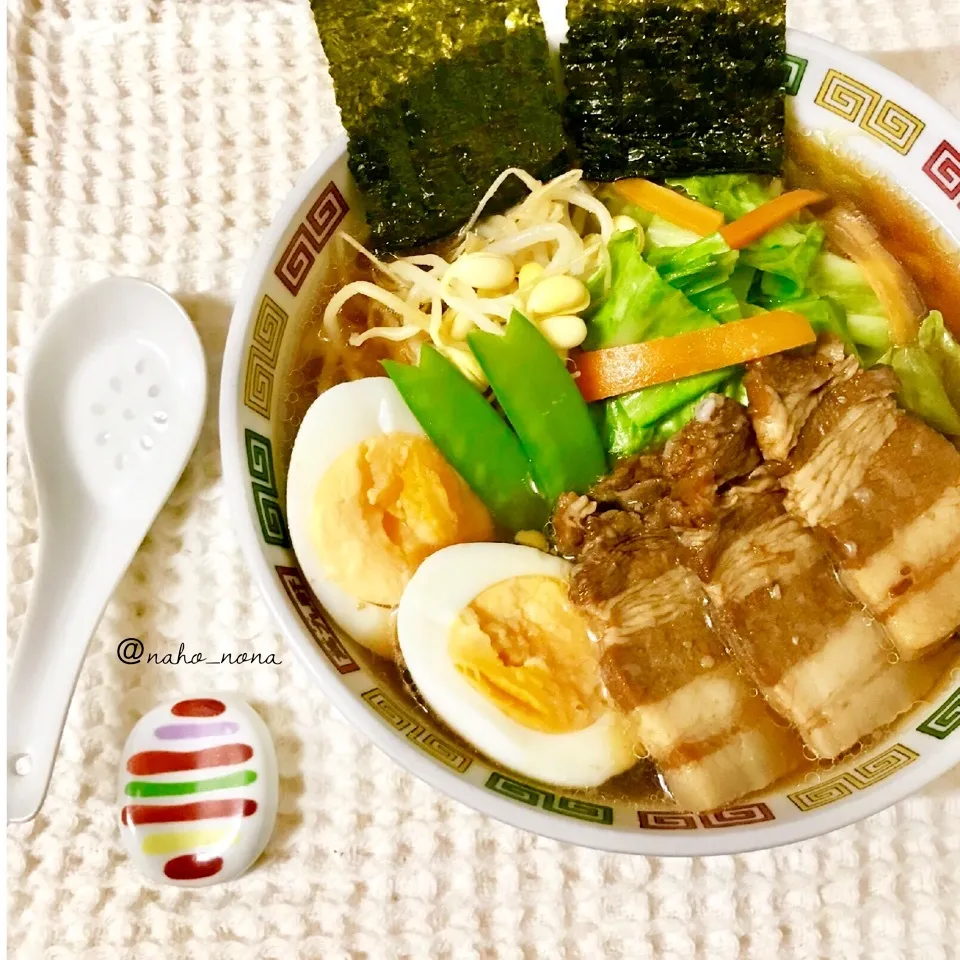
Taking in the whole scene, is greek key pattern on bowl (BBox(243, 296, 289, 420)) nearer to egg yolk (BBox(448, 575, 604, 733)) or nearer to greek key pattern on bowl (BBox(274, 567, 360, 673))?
greek key pattern on bowl (BBox(274, 567, 360, 673))

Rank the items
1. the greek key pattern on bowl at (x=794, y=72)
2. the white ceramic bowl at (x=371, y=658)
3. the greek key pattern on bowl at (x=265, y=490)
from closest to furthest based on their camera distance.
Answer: the white ceramic bowl at (x=371, y=658)
the greek key pattern on bowl at (x=265, y=490)
the greek key pattern on bowl at (x=794, y=72)

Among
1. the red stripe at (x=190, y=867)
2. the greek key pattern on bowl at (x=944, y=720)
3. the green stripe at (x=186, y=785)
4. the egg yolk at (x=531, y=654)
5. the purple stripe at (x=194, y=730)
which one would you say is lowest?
the red stripe at (x=190, y=867)

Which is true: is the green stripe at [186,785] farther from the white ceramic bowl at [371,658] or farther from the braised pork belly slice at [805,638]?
the braised pork belly slice at [805,638]

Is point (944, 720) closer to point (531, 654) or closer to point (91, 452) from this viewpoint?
point (531, 654)

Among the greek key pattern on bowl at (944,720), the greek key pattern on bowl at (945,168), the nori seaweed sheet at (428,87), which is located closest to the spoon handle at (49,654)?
the nori seaweed sheet at (428,87)

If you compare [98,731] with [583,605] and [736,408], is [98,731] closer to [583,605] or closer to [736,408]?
[583,605]

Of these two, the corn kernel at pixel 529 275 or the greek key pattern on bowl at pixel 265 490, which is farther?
the corn kernel at pixel 529 275

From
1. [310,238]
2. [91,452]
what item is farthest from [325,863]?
[310,238]
